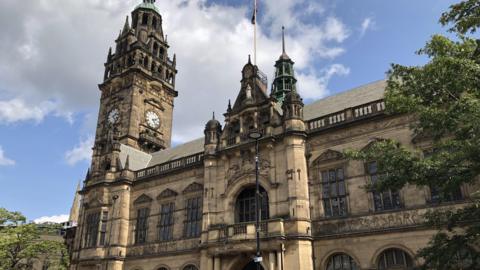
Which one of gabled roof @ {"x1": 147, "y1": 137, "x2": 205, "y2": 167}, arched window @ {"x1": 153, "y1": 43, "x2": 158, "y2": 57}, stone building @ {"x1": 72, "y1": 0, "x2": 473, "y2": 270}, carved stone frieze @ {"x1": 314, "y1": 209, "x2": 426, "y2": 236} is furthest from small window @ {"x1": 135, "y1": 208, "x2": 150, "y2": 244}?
arched window @ {"x1": 153, "y1": 43, "x2": 158, "y2": 57}

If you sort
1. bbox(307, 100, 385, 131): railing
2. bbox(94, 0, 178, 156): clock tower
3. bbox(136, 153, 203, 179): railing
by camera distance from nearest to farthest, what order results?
bbox(307, 100, 385, 131): railing
bbox(136, 153, 203, 179): railing
bbox(94, 0, 178, 156): clock tower

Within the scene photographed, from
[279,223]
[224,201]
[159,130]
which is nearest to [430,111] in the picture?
[279,223]

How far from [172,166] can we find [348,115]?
16449 millimetres

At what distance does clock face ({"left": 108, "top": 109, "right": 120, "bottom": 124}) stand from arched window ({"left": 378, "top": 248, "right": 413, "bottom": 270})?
38576 mm

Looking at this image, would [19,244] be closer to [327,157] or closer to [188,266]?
[188,266]

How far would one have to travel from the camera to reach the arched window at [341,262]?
23.5 metres

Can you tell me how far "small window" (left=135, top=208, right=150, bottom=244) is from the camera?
3466 centimetres

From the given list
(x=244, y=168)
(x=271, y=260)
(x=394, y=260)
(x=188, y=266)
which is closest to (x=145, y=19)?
(x=244, y=168)

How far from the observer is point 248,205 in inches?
1145

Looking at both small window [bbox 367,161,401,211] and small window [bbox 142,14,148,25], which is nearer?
small window [bbox 367,161,401,211]

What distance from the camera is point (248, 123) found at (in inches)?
1220

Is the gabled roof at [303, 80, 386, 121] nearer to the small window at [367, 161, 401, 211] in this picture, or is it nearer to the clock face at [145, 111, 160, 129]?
the small window at [367, 161, 401, 211]

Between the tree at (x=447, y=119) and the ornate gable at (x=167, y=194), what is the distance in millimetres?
22373

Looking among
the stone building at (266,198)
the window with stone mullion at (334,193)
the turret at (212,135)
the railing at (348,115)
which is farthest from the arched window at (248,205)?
the railing at (348,115)
